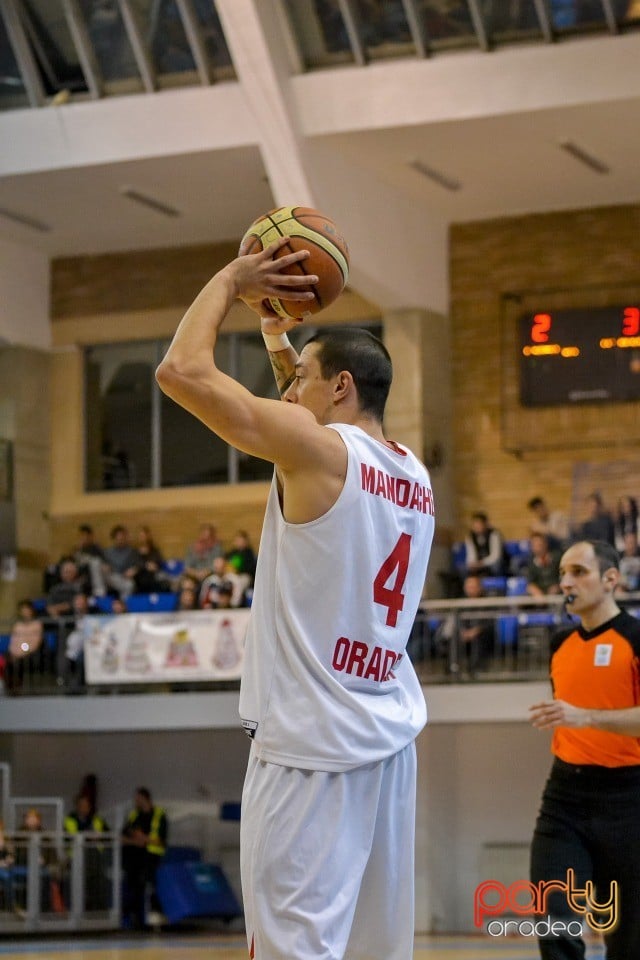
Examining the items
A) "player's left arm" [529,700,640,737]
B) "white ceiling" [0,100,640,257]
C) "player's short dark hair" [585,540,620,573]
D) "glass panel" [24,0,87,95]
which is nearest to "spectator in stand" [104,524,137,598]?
"white ceiling" [0,100,640,257]

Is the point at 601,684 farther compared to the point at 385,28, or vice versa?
the point at 385,28

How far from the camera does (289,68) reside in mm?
16062

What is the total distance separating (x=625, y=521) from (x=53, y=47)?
27.3 ft

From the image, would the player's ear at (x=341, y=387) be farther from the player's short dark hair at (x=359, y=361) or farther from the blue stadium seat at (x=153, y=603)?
the blue stadium seat at (x=153, y=603)

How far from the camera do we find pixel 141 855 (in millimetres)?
16891

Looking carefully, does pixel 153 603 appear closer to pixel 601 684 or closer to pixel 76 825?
pixel 76 825

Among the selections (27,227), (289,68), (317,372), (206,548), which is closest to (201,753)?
(206,548)

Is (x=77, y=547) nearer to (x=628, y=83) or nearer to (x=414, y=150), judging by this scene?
(x=414, y=150)

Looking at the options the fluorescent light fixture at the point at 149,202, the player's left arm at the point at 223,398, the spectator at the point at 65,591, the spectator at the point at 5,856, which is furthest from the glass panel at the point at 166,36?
the player's left arm at the point at 223,398

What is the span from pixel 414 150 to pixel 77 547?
6.94 meters

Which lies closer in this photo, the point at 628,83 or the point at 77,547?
the point at 628,83

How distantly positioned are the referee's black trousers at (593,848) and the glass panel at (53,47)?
42.1ft

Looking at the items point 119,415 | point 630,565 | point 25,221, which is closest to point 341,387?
point 630,565

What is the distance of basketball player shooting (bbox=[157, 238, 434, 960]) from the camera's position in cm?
362
